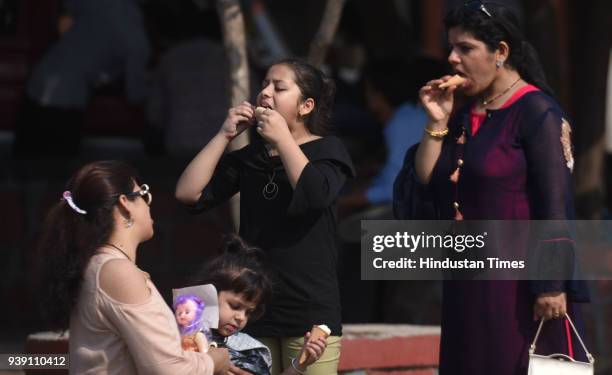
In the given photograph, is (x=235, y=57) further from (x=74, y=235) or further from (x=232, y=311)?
(x=74, y=235)

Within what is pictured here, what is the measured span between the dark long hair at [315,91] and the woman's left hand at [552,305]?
933 mm

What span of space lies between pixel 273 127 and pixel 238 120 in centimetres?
19

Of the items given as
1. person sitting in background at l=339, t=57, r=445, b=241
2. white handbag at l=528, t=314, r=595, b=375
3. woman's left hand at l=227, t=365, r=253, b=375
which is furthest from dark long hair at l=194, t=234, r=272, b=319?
person sitting in background at l=339, t=57, r=445, b=241

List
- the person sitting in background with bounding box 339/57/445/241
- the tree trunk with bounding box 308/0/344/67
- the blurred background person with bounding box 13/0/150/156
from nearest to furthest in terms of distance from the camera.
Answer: the tree trunk with bounding box 308/0/344/67 → the person sitting in background with bounding box 339/57/445/241 → the blurred background person with bounding box 13/0/150/156

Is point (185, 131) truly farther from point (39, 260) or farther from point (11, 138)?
point (39, 260)

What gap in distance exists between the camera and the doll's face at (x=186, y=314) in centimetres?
403

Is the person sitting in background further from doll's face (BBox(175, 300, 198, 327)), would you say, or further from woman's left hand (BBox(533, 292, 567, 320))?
doll's face (BBox(175, 300, 198, 327))

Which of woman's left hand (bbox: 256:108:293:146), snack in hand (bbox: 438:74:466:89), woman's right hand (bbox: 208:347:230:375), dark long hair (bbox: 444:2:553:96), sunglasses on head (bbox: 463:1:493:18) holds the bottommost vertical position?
woman's right hand (bbox: 208:347:230:375)

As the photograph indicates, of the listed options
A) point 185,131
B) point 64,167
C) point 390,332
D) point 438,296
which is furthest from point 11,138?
point 390,332

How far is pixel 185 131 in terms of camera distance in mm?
8422

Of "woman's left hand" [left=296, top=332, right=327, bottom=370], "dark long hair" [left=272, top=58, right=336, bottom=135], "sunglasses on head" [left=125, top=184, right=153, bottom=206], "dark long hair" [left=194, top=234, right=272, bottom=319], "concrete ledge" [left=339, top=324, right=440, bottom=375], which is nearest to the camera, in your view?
"sunglasses on head" [left=125, top=184, right=153, bottom=206]

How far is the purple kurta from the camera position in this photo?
15.0 ft

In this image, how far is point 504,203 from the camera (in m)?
4.62

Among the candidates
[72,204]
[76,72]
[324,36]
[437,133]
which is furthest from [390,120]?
[72,204]
